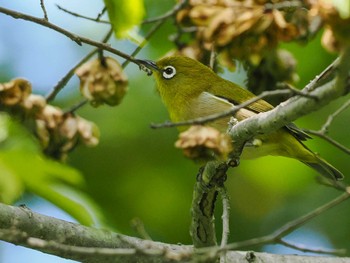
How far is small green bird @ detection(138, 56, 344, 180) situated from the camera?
614 centimetres

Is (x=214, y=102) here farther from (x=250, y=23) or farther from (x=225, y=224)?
(x=225, y=224)

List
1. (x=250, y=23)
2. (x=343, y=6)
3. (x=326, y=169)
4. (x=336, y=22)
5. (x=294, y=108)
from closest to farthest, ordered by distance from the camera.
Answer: (x=343, y=6), (x=336, y=22), (x=294, y=108), (x=250, y=23), (x=326, y=169)

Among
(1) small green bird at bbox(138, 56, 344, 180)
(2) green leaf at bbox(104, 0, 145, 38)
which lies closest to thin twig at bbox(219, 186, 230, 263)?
(2) green leaf at bbox(104, 0, 145, 38)

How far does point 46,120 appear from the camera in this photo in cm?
478

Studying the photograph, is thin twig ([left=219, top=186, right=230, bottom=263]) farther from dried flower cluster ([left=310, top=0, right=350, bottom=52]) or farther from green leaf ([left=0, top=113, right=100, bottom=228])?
dried flower cluster ([left=310, top=0, right=350, bottom=52])

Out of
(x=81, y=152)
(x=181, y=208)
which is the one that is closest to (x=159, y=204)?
(x=181, y=208)

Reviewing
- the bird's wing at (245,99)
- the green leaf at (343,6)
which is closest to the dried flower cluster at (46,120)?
the bird's wing at (245,99)

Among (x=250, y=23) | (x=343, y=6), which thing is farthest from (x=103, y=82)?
(x=343, y=6)

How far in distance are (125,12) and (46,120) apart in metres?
1.11

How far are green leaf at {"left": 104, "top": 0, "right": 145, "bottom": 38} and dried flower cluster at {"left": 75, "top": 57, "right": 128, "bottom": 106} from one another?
29.3 inches

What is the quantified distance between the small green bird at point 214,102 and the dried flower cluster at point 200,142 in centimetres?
198

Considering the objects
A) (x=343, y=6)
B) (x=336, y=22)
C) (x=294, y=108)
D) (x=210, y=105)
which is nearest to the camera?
(x=343, y=6)

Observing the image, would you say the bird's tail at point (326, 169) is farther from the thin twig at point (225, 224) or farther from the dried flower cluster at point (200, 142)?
the dried flower cluster at point (200, 142)

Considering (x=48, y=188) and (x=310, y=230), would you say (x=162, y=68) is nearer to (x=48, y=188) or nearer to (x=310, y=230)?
(x=310, y=230)
